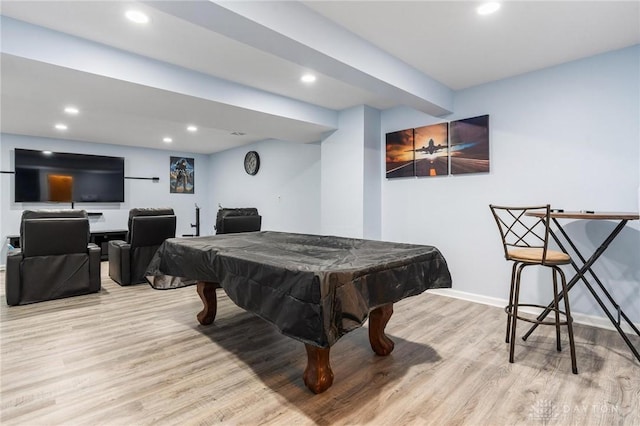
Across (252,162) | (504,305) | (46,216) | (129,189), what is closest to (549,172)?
(504,305)

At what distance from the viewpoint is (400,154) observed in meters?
4.36

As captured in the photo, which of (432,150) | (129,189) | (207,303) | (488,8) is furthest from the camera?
(129,189)

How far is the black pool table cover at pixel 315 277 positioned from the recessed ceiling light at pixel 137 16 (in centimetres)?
171

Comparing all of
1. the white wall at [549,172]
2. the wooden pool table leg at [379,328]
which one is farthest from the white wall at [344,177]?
the wooden pool table leg at [379,328]

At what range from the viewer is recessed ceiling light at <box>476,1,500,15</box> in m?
2.20

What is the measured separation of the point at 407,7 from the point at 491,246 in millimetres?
2607

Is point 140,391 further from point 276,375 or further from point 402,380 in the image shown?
point 402,380

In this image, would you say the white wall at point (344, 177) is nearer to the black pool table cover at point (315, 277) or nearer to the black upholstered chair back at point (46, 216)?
the black pool table cover at point (315, 277)

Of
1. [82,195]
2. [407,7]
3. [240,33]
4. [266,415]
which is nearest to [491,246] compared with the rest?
[407,7]

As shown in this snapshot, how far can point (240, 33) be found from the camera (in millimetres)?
2098

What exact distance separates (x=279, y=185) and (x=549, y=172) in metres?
4.30

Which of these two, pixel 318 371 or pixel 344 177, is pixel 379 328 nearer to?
pixel 318 371

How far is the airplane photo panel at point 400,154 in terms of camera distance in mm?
4273

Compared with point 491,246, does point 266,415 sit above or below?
below
